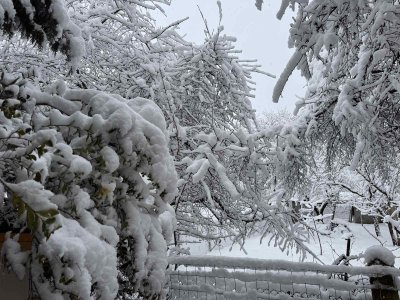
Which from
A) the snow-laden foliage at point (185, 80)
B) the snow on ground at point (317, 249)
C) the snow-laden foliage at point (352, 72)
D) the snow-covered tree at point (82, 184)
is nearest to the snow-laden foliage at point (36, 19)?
the snow-covered tree at point (82, 184)

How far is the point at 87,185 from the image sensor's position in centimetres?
206

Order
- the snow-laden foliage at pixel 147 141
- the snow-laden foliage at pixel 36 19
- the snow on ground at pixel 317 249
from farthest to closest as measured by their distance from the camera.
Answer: the snow on ground at pixel 317 249 < the snow-laden foliage at pixel 36 19 < the snow-laden foliage at pixel 147 141

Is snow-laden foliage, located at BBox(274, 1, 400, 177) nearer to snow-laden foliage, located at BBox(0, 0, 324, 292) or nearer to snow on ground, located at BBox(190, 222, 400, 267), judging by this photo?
snow-laden foliage, located at BBox(0, 0, 324, 292)

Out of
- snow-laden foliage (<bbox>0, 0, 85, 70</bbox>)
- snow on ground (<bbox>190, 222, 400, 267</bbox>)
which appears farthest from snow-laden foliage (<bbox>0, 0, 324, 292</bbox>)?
snow on ground (<bbox>190, 222, 400, 267</bbox>)

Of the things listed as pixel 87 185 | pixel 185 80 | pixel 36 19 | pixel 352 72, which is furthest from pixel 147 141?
pixel 185 80

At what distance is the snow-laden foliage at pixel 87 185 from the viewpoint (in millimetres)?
1634

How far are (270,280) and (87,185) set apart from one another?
1.77 meters

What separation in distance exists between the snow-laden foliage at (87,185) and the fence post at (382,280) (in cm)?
147

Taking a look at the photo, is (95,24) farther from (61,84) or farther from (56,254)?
(56,254)

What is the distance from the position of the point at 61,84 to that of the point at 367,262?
2.36 m

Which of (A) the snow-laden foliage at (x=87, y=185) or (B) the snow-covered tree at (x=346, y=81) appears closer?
(A) the snow-laden foliage at (x=87, y=185)

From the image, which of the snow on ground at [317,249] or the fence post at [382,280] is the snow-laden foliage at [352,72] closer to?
the fence post at [382,280]

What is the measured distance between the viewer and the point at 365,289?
113 inches

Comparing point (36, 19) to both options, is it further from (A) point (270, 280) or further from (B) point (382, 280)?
(B) point (382, 280)
